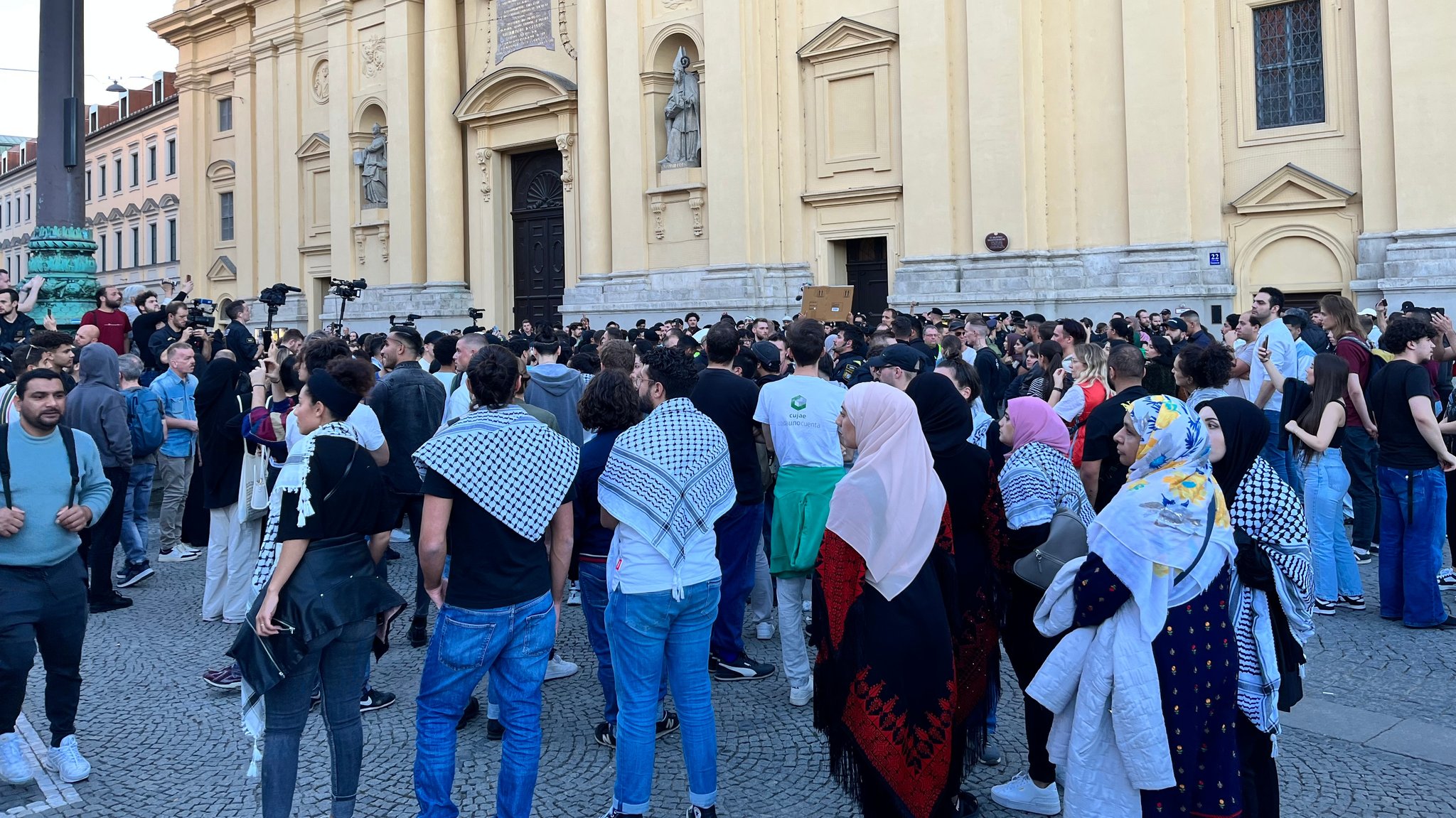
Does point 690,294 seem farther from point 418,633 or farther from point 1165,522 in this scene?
point 1165,522

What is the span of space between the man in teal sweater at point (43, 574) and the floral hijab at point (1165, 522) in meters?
4.67

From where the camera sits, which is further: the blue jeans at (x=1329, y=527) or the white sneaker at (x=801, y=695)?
the blue jeans at (x=1329, y=527)

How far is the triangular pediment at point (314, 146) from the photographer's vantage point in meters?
33.2

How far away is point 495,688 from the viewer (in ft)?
15.2

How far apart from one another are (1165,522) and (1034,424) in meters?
1.37

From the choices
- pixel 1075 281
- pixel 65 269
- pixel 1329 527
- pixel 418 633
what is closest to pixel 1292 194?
pixel 1075 281

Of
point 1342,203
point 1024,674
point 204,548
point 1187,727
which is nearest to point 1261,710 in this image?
point 1187,727

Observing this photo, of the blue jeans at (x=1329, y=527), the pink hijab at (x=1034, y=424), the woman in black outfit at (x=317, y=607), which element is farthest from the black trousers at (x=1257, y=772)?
the blue jeans at (x=1329, y=527)

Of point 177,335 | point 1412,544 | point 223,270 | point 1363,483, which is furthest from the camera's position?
point 223,270

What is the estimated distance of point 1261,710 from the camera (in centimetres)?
408

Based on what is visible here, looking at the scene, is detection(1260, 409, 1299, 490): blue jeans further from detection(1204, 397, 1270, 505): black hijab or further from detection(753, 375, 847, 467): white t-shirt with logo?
detection(1204, 397, 1270, 505): black hijab

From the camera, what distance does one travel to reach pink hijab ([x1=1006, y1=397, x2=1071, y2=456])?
202 inches

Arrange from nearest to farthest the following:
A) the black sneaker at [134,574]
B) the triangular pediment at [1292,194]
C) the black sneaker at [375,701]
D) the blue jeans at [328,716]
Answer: the blue jeans at [328,716]
the black sneaker at [375,701]
the black sneaker at [134,574]
the triangular pediment at [1292,194]

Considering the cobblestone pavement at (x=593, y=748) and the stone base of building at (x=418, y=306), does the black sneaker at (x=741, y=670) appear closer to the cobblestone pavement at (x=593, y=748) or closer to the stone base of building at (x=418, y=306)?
the cobblestone pavement at (x=593, y=748)
